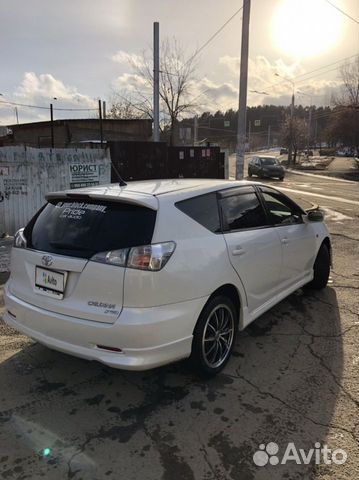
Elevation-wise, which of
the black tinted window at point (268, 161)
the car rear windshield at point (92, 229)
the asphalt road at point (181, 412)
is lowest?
the asphalt road at point (181, 412)

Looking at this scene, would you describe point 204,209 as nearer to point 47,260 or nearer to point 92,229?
point 92,229

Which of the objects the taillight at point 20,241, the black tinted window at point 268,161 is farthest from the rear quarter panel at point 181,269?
the black tinted window at point 268,161

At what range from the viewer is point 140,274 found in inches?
111

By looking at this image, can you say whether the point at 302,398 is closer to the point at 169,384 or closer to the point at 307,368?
the point at 307,368

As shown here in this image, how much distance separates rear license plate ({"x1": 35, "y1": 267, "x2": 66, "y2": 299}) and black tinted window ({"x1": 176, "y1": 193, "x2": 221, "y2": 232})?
40.7 inches

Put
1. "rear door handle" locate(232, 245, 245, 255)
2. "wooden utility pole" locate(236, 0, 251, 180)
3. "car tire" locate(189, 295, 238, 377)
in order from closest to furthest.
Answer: "car tire" locate(189, 295, 238, 377)
"rear door handle" locate(232, 245, 245, 255)
"wooden utility pole" locate(236, 0, 251, 180)

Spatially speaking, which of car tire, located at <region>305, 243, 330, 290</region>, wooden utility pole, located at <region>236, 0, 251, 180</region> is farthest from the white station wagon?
wooden utility pole, located at <region>236, 0, 251, 180</region>

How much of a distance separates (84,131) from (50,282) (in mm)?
21359

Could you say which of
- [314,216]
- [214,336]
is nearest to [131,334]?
[214,336]

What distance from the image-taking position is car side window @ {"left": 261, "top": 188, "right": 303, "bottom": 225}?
14.5 ft

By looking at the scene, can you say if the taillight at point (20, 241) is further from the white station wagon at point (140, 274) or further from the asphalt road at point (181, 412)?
the asphalt road at point (181, 412)

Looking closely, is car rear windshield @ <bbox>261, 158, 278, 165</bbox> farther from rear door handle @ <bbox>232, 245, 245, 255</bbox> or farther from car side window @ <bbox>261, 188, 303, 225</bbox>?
rear door handle @ <bbox>232, 245, 245, 255</bbox>

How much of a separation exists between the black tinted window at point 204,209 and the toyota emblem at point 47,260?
3.36ft

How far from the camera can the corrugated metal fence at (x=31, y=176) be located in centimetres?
840
